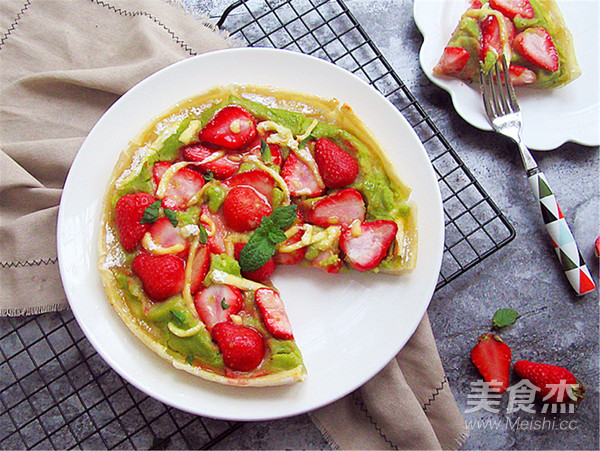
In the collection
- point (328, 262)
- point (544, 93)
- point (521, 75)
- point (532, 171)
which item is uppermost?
point (328, 262)

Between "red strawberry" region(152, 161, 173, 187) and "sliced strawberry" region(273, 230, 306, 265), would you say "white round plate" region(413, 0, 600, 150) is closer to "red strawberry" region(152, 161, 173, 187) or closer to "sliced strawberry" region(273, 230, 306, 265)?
"sliced strawberry" region(273, 230, 306, 265)

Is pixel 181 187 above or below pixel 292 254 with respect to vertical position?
above

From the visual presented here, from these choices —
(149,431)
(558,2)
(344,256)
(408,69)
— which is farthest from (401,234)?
(558,2)

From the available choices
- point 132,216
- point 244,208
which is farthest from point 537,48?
point 132,216

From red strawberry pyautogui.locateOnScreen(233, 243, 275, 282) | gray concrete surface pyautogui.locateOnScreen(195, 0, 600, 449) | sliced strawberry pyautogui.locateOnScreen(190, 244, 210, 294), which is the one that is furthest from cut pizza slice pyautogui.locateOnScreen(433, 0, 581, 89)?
sliced strawberry pyautogui.locateOnScreen(190, 244, 210, 294)

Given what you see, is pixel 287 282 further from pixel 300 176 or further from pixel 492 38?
pixel 492 38

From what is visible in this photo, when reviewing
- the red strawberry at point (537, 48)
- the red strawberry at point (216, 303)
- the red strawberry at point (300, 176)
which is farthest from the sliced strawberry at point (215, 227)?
the red strawberry at point (537, 48)
